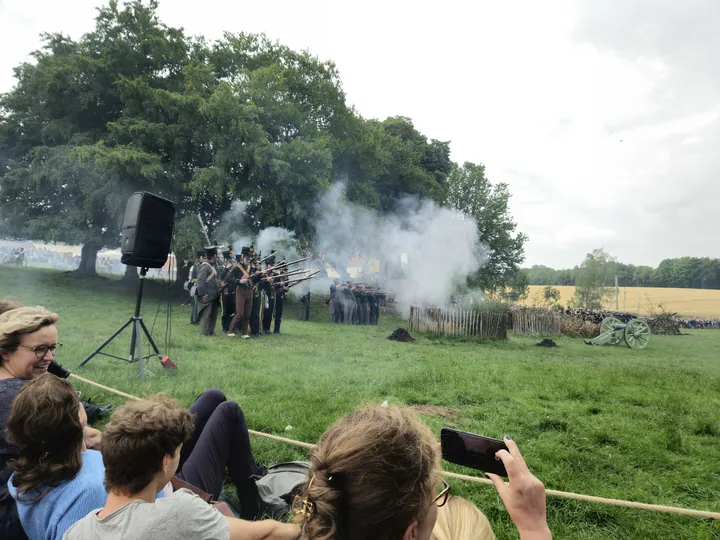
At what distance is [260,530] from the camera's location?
1.68 m

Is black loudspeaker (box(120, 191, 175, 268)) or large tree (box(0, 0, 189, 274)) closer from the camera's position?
black loudspeaker (box(120, 191, 175, 268))

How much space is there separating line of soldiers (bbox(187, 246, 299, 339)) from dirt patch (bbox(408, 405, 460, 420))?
6.25 meters

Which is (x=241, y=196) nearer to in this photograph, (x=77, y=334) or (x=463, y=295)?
(x=77, y=334)

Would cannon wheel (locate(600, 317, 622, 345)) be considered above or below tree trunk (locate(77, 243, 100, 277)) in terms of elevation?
below

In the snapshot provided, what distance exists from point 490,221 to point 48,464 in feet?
98.7

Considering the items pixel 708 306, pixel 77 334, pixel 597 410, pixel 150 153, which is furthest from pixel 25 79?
pixel 708 306

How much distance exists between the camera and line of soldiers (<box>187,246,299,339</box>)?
Result: 33.6ft

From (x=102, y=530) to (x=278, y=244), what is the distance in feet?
56.9

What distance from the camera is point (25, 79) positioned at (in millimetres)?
19047

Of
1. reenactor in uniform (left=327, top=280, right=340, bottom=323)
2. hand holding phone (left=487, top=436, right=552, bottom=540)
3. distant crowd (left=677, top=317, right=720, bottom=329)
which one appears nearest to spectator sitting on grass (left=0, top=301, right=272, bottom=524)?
hand holding phone (left=487, top=436, right=552, bottom=540)

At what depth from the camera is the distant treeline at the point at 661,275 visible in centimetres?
3116

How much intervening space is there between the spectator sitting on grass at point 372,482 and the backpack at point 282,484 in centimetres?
183

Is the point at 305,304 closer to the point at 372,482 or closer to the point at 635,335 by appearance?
the point at 635,335

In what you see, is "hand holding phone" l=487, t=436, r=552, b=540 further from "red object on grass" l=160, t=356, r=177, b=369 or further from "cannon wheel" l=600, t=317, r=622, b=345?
"cannon wheel" l=600, t=317, r=622, b=345
